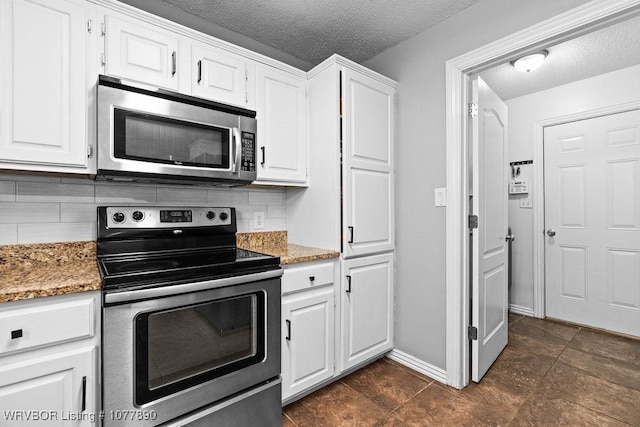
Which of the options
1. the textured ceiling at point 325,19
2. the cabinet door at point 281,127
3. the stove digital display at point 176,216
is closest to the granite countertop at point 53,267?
the stove digital display at point 176,216

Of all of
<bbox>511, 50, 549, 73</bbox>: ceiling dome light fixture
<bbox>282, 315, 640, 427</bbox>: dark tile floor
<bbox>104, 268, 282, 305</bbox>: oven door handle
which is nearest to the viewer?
<bbox>104, 268, 282, 305</bbox>: oven door handle

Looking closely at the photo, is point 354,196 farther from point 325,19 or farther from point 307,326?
point 325,19

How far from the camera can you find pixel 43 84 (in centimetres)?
133

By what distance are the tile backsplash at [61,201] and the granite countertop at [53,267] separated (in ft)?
0.17

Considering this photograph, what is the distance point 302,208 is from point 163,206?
2.99 ft

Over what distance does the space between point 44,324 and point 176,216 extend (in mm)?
795

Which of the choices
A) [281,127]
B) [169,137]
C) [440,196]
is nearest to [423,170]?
[440,196]

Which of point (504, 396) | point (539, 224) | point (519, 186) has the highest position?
point (519, 186)

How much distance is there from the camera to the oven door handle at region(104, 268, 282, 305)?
1.15m

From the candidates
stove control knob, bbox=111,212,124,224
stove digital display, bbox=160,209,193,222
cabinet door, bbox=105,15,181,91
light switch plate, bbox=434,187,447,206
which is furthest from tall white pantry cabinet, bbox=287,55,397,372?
stove control knob, bbox=111,212,124,224

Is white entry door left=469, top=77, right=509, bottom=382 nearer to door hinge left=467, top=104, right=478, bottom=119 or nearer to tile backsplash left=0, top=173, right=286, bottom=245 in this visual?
door hinge left=467, top=104, right=478, bottom=119

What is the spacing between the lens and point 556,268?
3.23 metres

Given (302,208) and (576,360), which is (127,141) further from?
(576,360)

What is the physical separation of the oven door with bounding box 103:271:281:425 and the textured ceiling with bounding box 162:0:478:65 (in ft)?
5.56
